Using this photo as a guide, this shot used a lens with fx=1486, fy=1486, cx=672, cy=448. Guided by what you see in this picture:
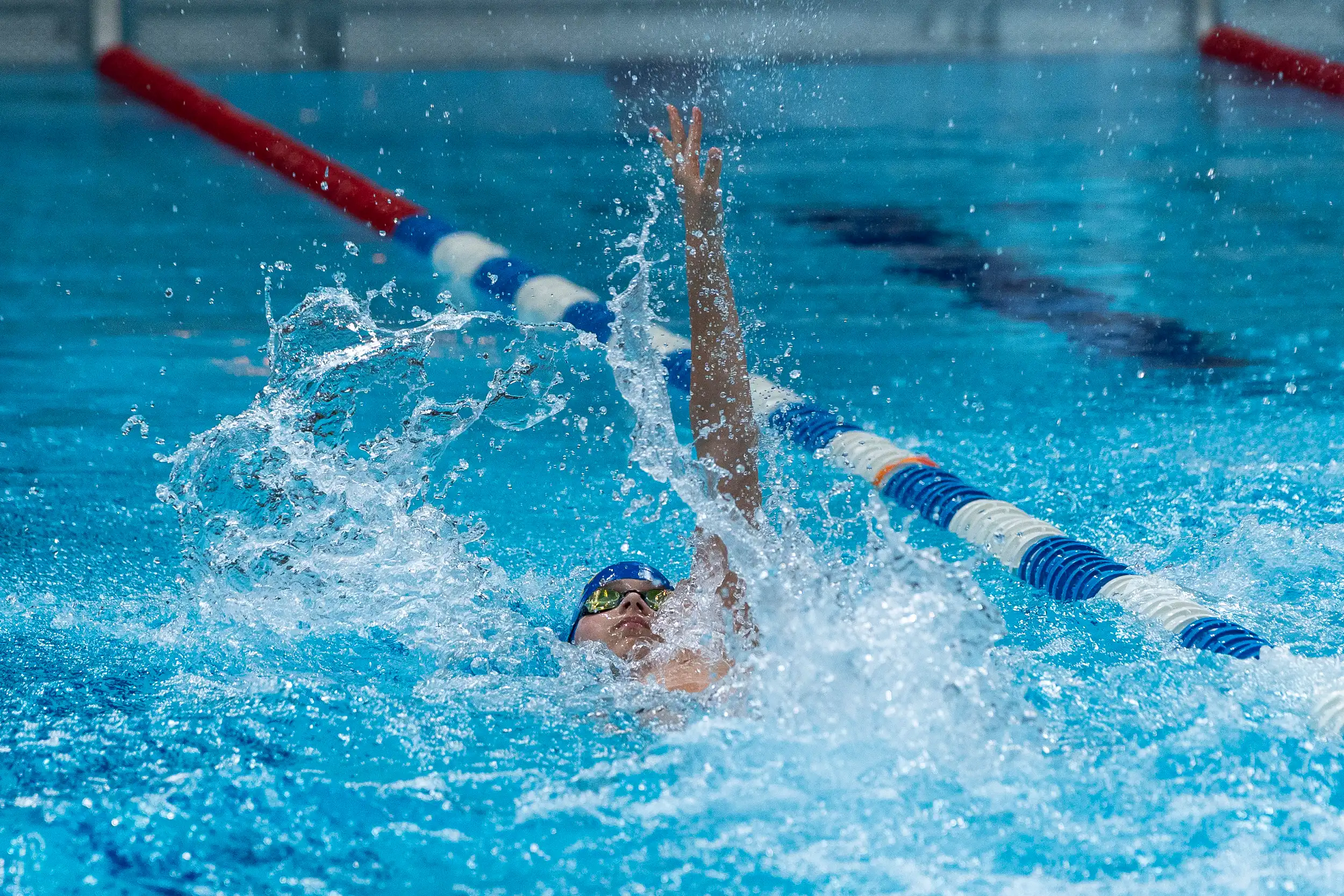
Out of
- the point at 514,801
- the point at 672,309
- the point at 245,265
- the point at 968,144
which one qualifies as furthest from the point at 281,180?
the point at 514,801

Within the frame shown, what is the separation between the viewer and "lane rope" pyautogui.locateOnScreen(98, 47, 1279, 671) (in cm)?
260

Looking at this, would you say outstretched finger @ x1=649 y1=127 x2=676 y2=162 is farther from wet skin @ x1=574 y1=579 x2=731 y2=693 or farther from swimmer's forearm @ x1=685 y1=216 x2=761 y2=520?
wet skin @ x1=574 y1=579 x2=731 y2=693

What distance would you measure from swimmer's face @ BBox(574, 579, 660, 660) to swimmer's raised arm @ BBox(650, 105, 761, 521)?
11.0 inches

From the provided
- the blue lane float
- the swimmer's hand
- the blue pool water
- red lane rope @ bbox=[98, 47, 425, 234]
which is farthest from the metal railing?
the swimmer's hand

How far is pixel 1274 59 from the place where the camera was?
8.04 m

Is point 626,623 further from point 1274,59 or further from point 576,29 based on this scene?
point 1274,59

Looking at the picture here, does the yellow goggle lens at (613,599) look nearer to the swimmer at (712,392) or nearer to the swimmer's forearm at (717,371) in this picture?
the swimmer at (712,392)

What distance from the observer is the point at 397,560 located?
301cm

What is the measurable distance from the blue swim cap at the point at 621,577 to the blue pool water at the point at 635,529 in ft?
0.28

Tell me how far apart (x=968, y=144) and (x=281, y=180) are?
3095 millimetres

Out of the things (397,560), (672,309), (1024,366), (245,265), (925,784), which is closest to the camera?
(925,784)

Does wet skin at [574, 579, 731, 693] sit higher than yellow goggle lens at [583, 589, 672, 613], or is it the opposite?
yellow goggle lens at [583, 589, 672, 613]

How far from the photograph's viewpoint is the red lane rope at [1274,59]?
7633mm

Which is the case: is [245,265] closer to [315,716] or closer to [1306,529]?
[315,716]
